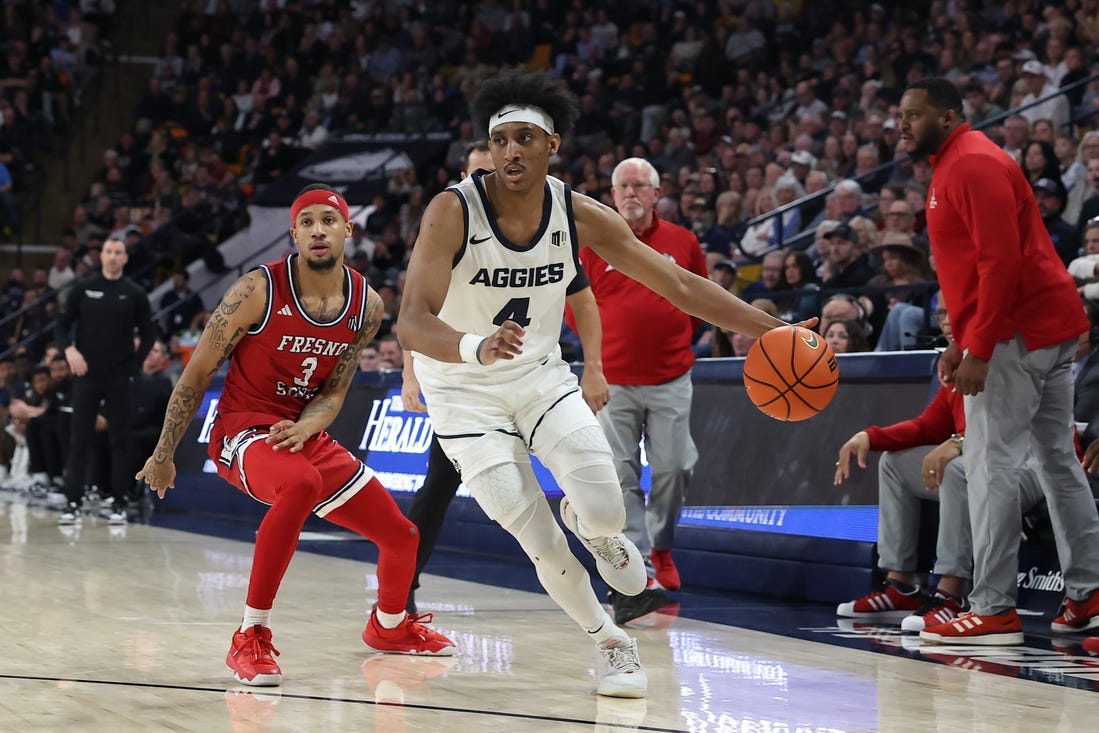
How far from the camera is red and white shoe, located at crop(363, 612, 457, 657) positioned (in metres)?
5.93

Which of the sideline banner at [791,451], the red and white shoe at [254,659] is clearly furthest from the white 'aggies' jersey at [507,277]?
the sideline banner at [791,451]

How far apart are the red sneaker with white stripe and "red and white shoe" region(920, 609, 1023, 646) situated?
2.66ft

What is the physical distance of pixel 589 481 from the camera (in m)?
4.93

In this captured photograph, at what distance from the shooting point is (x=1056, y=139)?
11.9 meters

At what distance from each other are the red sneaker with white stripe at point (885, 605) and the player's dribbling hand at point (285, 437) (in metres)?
2.96

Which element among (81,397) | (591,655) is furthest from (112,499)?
(591,655)

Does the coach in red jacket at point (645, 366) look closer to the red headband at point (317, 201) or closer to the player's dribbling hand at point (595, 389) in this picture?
the player's dribbling hand at point (595, 389)

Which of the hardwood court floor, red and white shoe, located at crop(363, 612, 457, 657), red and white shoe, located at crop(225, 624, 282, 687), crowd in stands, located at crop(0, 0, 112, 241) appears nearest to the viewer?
the hardwood court floor

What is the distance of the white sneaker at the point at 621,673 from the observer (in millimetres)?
4983

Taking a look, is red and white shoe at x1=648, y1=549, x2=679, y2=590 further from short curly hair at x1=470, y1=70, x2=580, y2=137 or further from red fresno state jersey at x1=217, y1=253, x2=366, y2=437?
short curly hair at x1=470, y1=70, x2=580, y2=137

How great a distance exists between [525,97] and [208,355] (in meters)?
1.55

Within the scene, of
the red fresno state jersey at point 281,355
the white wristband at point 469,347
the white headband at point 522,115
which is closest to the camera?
the white wristband at point 469,347

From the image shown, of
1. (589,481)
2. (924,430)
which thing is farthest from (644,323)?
(589,481)

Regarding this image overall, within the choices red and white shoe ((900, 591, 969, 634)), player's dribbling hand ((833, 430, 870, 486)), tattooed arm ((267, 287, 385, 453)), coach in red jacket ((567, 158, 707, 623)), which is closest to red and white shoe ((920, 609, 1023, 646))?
red and white shoe ((900, 591, 969, 634))
